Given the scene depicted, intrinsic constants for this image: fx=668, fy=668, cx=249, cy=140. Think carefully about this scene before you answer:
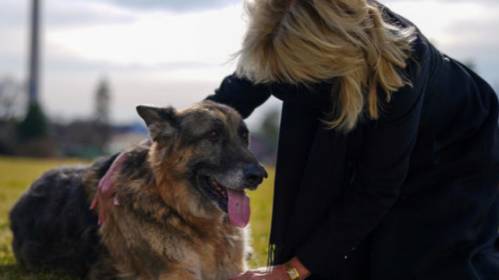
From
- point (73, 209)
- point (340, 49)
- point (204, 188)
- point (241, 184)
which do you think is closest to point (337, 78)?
point (340, 49)

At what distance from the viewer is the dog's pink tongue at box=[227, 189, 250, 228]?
15.4 ft

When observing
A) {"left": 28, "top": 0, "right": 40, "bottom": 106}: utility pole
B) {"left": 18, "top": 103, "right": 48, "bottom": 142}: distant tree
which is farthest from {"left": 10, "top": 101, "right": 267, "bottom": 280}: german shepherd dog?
{"left": 28, "top": 0, "right": 40, "bottom": 106}: utility pole

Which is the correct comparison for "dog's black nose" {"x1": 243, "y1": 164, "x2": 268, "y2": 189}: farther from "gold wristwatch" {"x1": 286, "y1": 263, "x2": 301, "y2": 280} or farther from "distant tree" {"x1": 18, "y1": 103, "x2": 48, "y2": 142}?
"distant tree" {"x1": 18, "y1": 103, "x2": 48, "y2": 142}

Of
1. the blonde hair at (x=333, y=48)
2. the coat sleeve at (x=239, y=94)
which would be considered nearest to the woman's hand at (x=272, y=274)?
the blonde hair at (x=333, y=48)

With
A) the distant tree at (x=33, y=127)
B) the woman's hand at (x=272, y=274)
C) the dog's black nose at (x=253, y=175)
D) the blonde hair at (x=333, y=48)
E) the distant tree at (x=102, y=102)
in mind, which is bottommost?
the distant tree at (x=102, y=102)

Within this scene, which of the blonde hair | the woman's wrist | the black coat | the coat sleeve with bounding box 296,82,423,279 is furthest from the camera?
the woman's wrist

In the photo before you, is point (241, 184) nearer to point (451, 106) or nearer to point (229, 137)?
point (229, 137)

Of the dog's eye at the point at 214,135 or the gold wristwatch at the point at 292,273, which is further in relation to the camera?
the dog's eye at the point at 214,135

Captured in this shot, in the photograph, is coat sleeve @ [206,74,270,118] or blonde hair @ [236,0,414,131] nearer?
blonde hair @ [236,0,414,131]

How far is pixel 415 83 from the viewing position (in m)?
3.84

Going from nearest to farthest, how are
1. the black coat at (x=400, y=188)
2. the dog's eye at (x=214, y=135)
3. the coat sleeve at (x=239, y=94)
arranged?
the black coat at (x=400, y=188), the dog's eye at (x=214, y=135), the coat sleeve at (x=239, y=94)

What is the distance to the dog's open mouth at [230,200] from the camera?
472 centimetres

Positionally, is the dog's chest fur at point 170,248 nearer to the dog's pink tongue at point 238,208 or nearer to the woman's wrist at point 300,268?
the dog's pink tongue at point 238,208

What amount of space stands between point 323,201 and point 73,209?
2180mm
